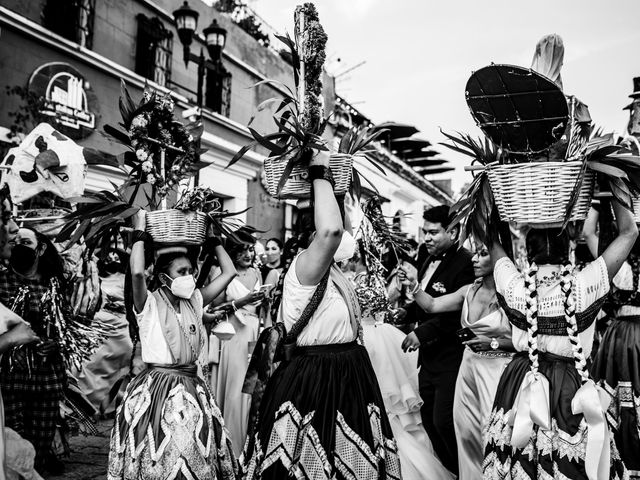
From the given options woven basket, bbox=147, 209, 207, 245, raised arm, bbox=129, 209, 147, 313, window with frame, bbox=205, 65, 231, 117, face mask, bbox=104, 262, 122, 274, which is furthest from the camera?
window with frame, bbox=205, 65, 231, 117

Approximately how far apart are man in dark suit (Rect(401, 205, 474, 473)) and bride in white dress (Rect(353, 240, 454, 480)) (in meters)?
0.18

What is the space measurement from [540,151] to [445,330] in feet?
7.60

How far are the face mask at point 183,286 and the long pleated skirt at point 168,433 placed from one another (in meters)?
0.49

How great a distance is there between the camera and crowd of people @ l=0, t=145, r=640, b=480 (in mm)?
3008

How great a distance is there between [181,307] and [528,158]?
2.49m

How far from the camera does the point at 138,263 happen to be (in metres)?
3.85

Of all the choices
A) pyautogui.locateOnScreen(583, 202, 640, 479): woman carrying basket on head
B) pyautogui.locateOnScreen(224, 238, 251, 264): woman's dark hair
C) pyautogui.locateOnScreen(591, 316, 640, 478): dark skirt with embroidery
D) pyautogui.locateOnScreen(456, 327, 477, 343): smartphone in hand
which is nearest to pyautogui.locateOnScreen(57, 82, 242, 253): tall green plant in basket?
pyautogui.locateOnScreen(224, 238, 251, 264): woman's dark hair

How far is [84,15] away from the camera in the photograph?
11102mm

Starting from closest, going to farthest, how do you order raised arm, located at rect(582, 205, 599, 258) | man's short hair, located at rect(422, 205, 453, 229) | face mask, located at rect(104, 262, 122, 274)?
raised arm, located at rect(582, 205, 599, 258) → man's short hair, located at rect(422, 205, 453, 229) → face mask, located at rect(104, 262, 122, 274)

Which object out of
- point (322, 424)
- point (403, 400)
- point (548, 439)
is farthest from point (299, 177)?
point (403, 400)

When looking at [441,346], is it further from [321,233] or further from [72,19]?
[72,19]

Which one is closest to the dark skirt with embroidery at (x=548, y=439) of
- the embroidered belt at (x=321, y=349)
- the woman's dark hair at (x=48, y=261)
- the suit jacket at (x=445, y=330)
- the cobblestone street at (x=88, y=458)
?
the embroidered belt at (x=321, y=349)

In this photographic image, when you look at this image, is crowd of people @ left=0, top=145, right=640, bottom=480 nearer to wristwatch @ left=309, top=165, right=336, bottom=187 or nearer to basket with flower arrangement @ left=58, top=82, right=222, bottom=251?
wristwatch @ left=309, top=165, right=336, bottom=187

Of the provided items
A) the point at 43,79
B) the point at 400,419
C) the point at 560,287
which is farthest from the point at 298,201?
the point at 43,79
